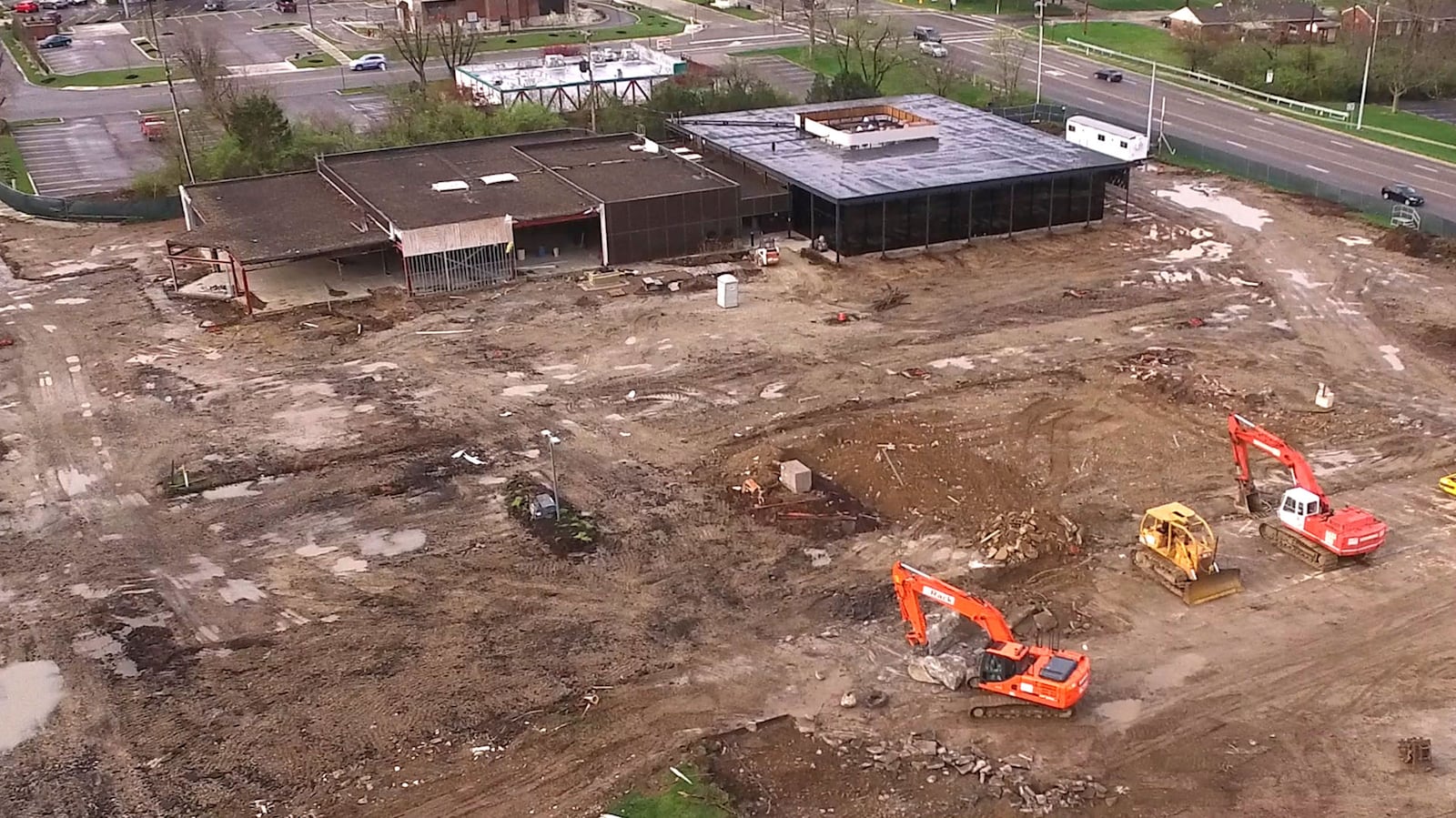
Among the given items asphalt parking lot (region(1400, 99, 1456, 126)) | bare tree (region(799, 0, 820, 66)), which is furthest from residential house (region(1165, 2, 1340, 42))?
bare tree (region(799, 0, 820, 66))

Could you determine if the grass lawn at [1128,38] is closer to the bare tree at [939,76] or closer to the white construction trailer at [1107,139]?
the bare tree at [939,76]

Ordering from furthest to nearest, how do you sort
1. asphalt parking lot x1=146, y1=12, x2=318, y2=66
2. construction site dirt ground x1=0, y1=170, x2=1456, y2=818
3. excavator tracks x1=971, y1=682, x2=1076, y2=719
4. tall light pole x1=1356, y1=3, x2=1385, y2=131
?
asphalt parking lot x1=146, y1=12, x2=318, y2=66, tall light pole x1=1356, y1=3, x2=1385, y2=131, excavator tracks x1=971, y1=682, x2=1076, y2=719, construction site dirt ground x1=0, y1=170, x2=1456, y2=818

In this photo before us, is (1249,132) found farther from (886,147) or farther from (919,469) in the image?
(919,469)

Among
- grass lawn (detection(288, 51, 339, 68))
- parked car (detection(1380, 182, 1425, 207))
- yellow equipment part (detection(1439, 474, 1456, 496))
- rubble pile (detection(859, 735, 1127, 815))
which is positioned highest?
grass lawn (detection(288, 51, 339, 68))

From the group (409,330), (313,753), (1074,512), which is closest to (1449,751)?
(1074,512)

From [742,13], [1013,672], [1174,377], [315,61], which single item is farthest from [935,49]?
[1013,672]

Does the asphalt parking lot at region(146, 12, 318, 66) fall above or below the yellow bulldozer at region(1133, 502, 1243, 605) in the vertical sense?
above

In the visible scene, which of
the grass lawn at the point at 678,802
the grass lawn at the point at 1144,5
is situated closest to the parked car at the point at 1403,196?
the grass lawn at the point at 678,802

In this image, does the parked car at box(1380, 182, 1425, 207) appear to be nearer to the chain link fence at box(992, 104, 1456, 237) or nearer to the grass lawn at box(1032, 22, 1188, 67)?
the chain link fence at box(992, 104, 1456, 237)
